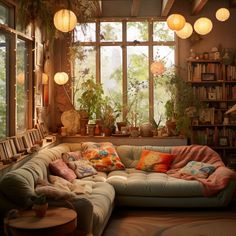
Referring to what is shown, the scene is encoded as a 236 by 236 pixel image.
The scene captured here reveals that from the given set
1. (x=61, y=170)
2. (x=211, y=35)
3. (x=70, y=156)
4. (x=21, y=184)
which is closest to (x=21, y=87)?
(x=70, y=156)

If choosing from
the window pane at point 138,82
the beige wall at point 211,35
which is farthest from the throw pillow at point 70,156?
the beige wall at point 211,35

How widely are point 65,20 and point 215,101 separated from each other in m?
3.78

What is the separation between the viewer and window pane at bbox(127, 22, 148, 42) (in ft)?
23.9

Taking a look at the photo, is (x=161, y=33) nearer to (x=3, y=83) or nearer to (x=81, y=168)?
→ (x=81, y=168)

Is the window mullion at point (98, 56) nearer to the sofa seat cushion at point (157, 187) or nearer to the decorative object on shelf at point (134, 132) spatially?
the decorative object on shelf at point (134, 132)

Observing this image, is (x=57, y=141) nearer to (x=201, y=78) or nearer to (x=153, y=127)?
(x=153, y=127)

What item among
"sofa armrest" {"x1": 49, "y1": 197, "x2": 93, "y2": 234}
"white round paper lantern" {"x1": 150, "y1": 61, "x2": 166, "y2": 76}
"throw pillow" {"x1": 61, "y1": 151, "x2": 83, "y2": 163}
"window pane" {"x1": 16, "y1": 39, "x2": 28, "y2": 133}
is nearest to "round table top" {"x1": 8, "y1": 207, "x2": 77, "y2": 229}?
"sofa armrest" {"x1": 49, "y1": 197, "x2": 93, "y2": 234}

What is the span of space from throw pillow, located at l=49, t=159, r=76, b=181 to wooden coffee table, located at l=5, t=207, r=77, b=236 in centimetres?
160

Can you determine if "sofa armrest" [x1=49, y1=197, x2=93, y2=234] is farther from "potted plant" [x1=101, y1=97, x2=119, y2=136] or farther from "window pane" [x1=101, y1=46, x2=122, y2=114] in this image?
"window pane" [x1=101, y1=46, x2=122, y2=114]

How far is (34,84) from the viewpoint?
19.8ft

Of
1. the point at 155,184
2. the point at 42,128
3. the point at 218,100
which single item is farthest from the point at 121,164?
the point at 218,100

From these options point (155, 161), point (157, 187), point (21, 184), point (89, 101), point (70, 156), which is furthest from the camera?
point (89, 101)

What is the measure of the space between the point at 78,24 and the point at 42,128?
2214 mm

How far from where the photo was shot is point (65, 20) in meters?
4.17
